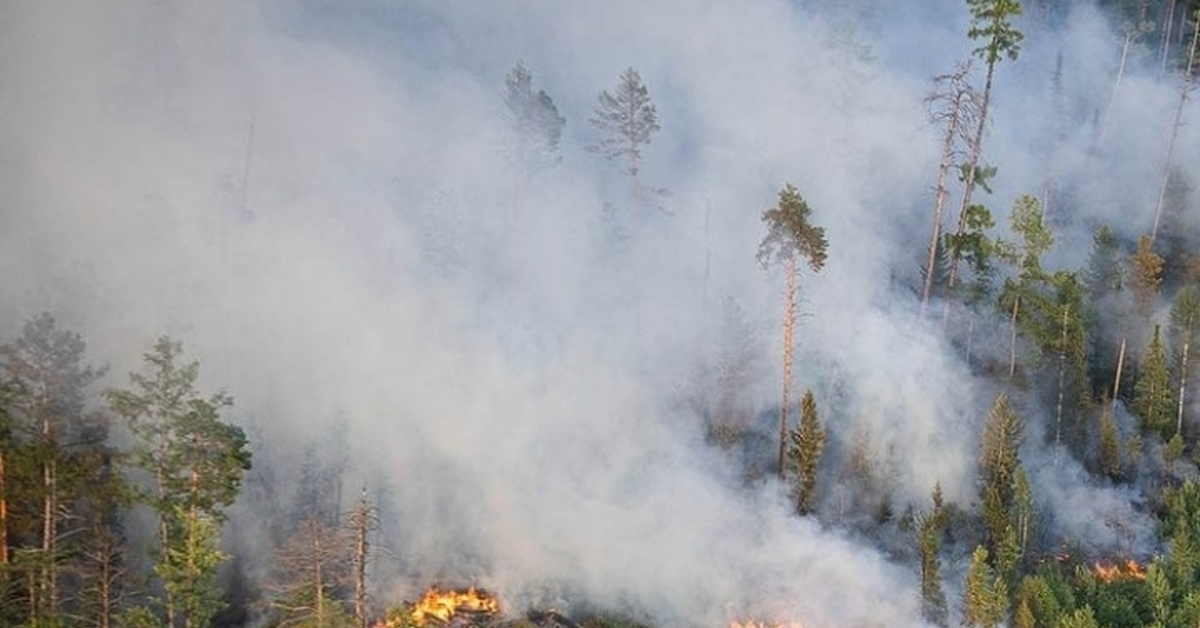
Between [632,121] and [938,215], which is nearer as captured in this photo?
[938,215]

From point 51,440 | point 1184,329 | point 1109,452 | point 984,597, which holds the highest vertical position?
point 1184,329

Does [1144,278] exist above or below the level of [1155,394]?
above

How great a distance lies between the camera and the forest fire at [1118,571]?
128ft

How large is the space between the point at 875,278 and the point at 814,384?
8291 millimetres

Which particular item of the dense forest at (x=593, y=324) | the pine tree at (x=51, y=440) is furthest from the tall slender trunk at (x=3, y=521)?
the pine tree at (x=51, y=440)

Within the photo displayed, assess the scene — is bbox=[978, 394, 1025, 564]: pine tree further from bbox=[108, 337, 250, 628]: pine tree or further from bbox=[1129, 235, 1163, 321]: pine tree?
bbox=[108, 337, 250, 628]: pine tree

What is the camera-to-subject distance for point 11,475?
30844 mm

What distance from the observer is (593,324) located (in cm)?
4881

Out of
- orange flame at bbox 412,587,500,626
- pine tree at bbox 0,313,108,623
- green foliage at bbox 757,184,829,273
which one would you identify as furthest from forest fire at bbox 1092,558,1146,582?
pine tree at bbox 0,313,108,623

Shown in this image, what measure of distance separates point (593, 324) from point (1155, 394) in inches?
888

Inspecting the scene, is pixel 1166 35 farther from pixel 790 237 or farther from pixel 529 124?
pixel 790 237

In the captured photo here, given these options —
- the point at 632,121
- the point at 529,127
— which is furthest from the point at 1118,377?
the point at 529,127

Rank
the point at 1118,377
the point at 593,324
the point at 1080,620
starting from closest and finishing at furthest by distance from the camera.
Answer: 1. the point at 1080,620
2. the point at 1118,377
3. the point at 593,324

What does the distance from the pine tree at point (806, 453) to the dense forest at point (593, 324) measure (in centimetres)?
15
